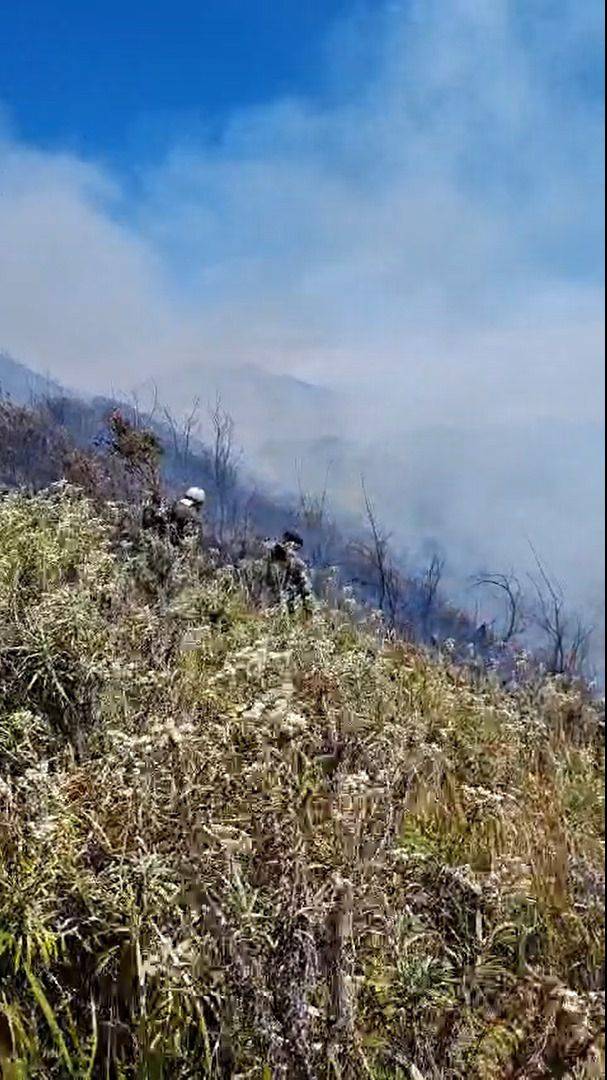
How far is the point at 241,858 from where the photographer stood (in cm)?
141

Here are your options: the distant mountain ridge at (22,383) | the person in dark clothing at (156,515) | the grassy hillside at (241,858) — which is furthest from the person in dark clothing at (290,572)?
the distant mountain ridge at (22,383)

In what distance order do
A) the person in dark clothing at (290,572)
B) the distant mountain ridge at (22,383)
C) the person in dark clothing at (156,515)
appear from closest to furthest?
1. the distant mountain ridge at (22,383)
2. the person in dark clothing at (156,515)
3. the person in dark clothing at (290,572)

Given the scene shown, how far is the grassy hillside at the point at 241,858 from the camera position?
4.23 feet

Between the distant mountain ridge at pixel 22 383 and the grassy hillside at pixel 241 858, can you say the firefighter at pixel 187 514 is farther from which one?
the distant mountain ridge at pixel 22 383

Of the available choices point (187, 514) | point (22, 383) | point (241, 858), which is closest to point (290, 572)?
point (187, 514)

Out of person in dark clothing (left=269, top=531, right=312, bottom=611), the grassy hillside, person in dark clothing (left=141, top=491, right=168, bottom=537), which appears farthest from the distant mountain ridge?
person in dark clothing (left=269, top=531, right=312, bottom=611)

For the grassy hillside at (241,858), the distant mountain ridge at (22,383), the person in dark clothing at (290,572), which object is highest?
the distant mountain ridge at (22,383)

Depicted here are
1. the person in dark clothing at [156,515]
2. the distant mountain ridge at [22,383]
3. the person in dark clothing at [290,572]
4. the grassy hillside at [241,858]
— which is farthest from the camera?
the person in dark clothing at [290,572]

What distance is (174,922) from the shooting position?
135 cm

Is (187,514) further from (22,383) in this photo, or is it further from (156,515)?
(22,383)

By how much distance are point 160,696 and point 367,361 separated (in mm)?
977

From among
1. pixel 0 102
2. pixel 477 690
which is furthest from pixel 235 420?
pixel 477 690

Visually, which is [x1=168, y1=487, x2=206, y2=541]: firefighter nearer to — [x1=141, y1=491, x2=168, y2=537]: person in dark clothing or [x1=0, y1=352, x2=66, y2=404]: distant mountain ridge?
[x1=141, y1=491, x2=168, y2=537]: person in dark clothing

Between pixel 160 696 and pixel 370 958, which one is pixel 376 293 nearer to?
pixel 160 696
